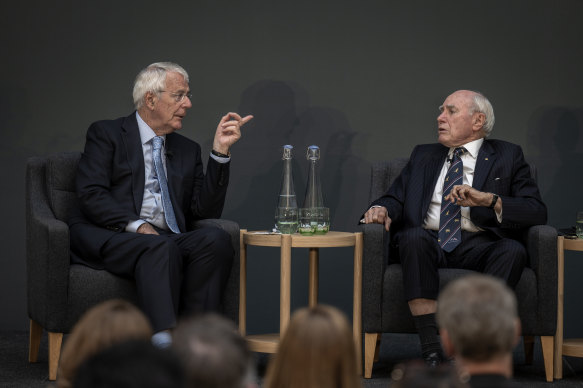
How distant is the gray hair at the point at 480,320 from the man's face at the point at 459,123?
102 inches

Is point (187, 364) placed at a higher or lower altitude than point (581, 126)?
lower

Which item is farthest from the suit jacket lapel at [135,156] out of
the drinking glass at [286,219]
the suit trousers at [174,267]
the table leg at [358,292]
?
the table leg at [358,292]

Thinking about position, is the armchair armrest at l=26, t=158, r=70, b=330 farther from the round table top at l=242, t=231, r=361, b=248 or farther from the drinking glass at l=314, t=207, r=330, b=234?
the drinking glass at l=314, t=207, r=330, b=234

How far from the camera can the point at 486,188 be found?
3.84 metres

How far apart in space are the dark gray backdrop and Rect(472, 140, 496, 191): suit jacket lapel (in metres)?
0.84

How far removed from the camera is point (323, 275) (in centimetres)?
482

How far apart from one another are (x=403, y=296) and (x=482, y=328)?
2.11 meters

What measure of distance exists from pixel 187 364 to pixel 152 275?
2.04m

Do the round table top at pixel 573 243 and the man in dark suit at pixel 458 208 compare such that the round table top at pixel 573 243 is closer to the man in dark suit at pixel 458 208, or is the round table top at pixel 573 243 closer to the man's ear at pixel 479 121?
the man in dark suit at pixel 458 208

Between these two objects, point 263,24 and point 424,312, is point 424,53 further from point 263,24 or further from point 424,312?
point 424,312

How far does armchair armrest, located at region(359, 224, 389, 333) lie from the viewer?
3.54 m

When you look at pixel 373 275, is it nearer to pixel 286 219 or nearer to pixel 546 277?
pixel 286 219

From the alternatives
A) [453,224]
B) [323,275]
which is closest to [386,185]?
[453,224]

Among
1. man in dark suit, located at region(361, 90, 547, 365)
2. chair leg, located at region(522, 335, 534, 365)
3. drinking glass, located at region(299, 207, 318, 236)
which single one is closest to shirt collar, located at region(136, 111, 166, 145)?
drinking glass, located at region(299, 207, 318, 236)
